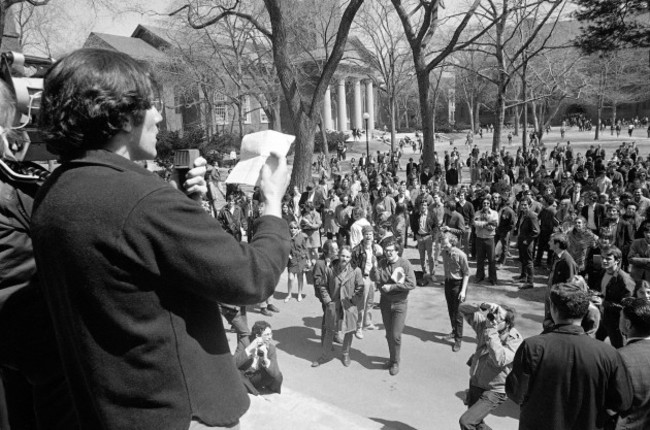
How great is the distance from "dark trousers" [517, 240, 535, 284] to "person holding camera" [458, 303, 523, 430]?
5.62m

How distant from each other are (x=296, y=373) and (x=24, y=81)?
21.4ft

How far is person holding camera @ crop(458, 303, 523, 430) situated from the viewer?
5180 mm

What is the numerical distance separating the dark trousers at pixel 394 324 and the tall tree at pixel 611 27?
13666mm

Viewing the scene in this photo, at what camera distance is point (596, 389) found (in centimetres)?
348

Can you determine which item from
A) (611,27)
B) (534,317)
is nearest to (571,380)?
(534,317)

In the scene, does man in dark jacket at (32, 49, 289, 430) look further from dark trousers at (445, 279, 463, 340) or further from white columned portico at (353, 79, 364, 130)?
white columned portico at (353, 79, 364, 130)

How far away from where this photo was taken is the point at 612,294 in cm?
687

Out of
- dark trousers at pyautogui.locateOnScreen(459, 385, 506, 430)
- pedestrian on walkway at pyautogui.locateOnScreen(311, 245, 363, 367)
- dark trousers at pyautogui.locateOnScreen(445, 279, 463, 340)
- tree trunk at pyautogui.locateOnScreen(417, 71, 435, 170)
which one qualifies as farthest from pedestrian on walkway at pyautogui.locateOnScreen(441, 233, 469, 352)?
tree trunk at pyautogui.locateOnScreen(417, 71, 435, 170)

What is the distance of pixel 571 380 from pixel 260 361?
3995 mm

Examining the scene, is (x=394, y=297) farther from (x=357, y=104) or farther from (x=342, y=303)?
(x=357, y=104)

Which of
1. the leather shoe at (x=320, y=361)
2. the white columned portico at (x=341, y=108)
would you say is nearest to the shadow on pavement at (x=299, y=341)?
the leather shoe at (x=320, y=361)

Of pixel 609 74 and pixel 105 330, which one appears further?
pixel 609 74

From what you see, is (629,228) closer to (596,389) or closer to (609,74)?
(596,389)

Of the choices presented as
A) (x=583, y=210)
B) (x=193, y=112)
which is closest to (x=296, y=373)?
(x=583, y=210)
